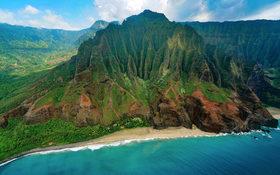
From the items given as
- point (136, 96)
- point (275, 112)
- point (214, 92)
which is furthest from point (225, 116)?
point (275, 112)

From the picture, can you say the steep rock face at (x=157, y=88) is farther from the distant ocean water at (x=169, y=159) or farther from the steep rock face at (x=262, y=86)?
the steep rock face at (x=262, y=86)

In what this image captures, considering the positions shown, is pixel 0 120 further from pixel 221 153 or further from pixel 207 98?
pixel 207 98

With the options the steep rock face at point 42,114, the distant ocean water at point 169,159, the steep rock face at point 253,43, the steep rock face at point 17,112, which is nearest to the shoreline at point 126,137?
the distant ocean water at point 169,159

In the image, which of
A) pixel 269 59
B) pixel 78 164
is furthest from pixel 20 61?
pixel 269 59

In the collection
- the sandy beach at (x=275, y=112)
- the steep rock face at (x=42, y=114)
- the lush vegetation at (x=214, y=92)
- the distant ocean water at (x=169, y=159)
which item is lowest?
the distant ocean water at (x=169, y=159)

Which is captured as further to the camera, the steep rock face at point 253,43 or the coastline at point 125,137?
the steep rock face at point 253,43
